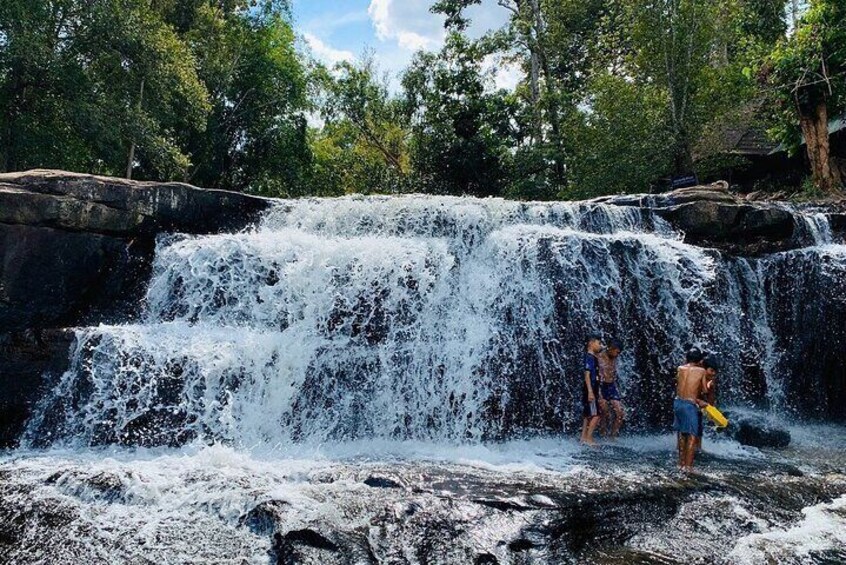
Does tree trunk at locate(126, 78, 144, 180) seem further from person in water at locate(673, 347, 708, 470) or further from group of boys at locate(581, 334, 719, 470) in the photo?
person in water at locate(673, 347, 708, 470)

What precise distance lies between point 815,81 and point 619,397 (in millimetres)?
10264

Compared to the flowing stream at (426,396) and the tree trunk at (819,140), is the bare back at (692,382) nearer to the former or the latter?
the flowing stream at (426,396)

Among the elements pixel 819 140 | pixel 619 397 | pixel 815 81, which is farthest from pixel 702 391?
pixel 819 140

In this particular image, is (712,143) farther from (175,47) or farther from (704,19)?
(175,47)

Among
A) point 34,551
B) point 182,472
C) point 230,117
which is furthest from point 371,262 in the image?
point 230,117

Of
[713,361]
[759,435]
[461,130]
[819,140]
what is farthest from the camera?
[461,130]

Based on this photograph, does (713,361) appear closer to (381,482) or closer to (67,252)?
(381,482)

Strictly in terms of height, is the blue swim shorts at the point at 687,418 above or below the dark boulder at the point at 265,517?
above

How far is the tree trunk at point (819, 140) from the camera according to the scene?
14312 millimetres

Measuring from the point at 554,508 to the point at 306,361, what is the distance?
4156 mm

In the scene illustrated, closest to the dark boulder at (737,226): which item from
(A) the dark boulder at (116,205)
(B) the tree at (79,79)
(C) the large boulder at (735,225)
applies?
(C) the large boulder at (735,225)

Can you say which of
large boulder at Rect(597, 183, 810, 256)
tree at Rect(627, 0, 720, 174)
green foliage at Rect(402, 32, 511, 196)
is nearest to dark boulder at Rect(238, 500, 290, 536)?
large boulder at Rect(597, 183, 810, 256)

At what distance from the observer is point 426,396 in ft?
26.8

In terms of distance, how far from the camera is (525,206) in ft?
36.1
